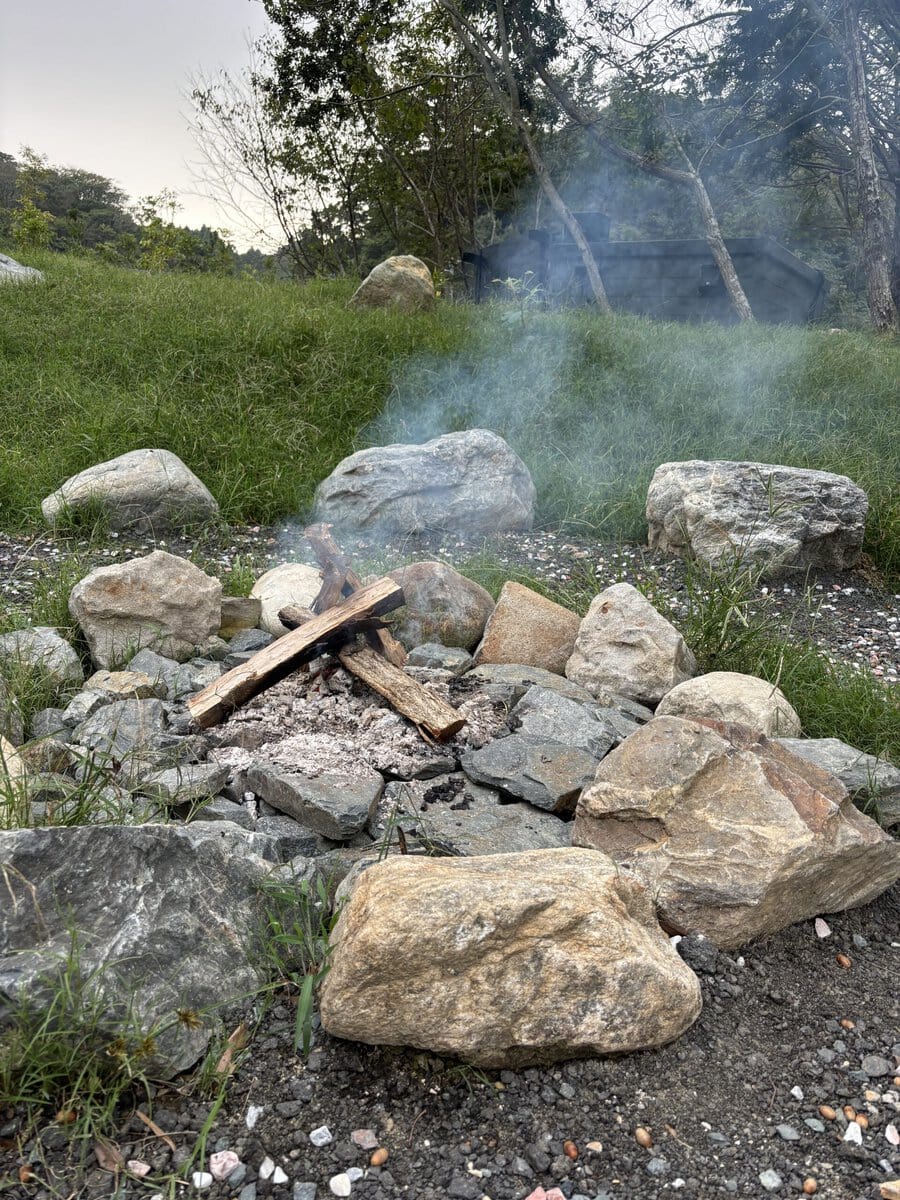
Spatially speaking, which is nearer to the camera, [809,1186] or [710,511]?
[809,1186]

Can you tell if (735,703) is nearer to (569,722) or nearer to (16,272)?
(569,722)

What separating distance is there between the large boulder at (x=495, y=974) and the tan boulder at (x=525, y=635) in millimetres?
1826

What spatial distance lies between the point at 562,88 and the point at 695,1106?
10438 mm

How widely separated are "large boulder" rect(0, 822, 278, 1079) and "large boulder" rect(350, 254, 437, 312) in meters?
7.31

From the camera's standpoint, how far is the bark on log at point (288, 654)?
2762mm

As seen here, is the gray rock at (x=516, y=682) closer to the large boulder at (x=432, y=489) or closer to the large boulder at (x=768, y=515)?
the large boulder at (x=768, y=515)

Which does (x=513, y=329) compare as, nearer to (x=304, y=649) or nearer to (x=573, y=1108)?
(x=304, y=649)

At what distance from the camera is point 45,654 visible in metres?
3.12

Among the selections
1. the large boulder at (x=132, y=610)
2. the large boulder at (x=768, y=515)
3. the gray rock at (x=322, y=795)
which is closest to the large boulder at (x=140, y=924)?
the gray rock at (x=322, y=795)

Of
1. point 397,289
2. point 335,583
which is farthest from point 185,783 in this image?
point 397,289

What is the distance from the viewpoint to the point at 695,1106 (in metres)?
1.55

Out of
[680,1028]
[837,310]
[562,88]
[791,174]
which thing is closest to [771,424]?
[680,1028]

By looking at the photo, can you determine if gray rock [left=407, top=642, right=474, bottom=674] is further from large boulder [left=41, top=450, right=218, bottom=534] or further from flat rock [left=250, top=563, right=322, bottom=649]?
large boulder [left=41, top=450, right=218, bottom=534]

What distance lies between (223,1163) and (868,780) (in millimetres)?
1895
